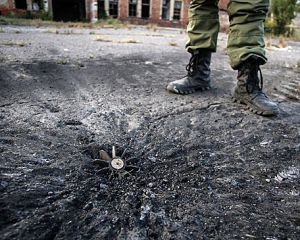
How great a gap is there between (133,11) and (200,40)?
14146 millimetres

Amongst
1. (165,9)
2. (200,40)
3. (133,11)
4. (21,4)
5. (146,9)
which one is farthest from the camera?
(165,9)

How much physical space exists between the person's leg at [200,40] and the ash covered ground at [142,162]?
99mm

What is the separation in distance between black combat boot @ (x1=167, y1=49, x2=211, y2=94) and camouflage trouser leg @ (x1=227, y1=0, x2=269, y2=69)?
0.91ft

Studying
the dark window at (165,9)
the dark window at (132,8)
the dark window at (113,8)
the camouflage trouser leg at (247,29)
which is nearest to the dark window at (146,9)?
the dark window at (132,8)

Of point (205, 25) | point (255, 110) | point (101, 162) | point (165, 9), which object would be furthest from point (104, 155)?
point (165, 9)

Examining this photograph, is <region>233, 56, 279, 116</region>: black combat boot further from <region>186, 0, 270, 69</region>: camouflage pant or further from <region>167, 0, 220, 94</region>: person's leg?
<region>167, 0, 220, 94</region>: person's leg

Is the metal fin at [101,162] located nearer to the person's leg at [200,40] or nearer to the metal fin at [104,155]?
the metal fin at [104,155]

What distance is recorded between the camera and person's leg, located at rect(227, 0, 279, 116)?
4.75ft

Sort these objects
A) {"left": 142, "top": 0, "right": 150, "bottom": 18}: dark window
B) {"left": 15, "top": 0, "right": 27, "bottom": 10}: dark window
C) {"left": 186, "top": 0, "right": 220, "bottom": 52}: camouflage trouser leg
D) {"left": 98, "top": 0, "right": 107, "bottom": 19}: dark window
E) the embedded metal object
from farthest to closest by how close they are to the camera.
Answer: {"left": 142, "top": 0, "right": 150, "bottom": 18}: dark window
{"left": 98, "top": 0, "right": 107, "bottom": 19}: dark window
{"left": 15, "top": 0, "right": 27, "bottom": 10}: dark window
{"left": 186, "top": 0, "right": 220, "bottom": 52}: camouflage trouser leg
the embedded metal object

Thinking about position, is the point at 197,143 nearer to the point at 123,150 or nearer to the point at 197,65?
the point at 123,150

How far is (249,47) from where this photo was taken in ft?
4.83

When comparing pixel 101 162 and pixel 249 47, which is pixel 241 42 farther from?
pixel 101 162

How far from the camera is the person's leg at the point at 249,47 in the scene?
145 cm

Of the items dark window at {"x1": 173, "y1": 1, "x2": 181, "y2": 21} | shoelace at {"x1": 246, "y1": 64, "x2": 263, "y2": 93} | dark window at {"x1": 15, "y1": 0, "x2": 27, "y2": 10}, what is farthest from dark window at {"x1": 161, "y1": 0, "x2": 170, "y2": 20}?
shoelace at {"x1": 246, "y1": 64, "x2": 263, "y2": 93}
